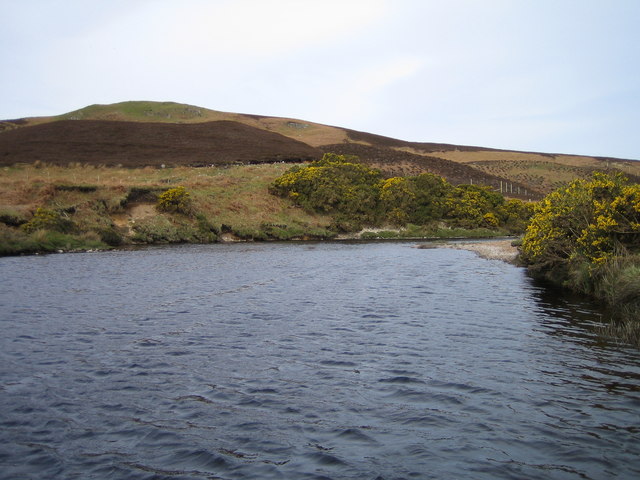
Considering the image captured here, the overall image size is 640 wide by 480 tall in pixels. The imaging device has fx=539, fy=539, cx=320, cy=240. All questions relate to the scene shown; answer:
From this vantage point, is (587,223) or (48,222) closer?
(587,223)

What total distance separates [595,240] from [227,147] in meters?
71.5

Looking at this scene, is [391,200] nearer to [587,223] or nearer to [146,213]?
[146,213]

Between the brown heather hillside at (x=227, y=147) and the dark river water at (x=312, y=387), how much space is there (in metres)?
51.7

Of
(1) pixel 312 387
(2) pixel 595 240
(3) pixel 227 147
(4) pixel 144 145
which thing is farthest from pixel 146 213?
(1) pixel 312 387

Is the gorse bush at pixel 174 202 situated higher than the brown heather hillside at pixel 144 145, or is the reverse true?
the brown heather hillside at pixel 144 145

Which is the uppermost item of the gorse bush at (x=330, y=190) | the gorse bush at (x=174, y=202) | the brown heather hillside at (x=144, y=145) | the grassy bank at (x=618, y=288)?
the brown heather hillside at (x=144, y=145)

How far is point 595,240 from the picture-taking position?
19203mm

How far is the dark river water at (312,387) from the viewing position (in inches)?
293

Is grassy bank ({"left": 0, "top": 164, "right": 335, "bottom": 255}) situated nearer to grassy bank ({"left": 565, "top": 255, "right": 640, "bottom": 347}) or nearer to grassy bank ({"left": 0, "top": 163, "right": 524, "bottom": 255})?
grassy bank ({"left": 0, "top": 163, "right": 524, "bottom": 255})

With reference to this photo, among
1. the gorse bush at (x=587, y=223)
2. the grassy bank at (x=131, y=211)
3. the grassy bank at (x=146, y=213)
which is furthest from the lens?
the grassy bank at (x=146, y=213)

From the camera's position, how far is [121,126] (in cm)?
9094

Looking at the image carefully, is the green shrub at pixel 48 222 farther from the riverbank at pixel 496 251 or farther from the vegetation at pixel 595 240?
the vegetation at pixel 595 240

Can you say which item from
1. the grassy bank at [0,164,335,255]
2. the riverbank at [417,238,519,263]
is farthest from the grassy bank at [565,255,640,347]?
the grassy bank at [0,164,335,255]

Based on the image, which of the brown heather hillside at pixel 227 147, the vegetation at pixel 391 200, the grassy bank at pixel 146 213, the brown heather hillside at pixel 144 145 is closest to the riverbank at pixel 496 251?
the grassy bank at pixel 146 213
